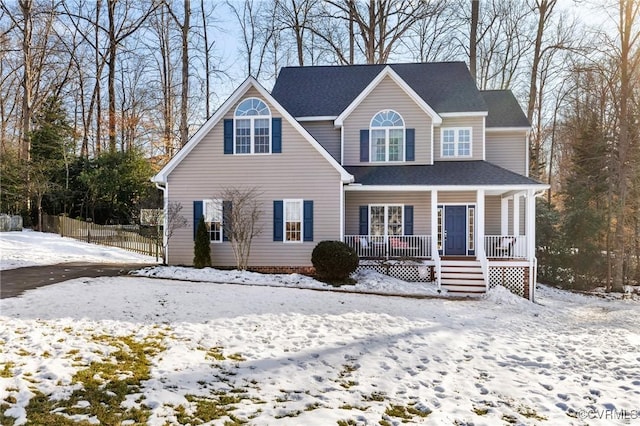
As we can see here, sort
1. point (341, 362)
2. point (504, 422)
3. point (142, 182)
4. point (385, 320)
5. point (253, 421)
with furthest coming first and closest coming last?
point (142, 182) < point (385, 320) < point (341, 362) < point (504, 422) < point (253, 421)

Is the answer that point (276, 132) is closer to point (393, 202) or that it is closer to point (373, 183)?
point (373, 183)

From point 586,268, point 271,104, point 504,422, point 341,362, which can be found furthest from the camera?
point 586,268

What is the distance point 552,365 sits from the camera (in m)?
6.39

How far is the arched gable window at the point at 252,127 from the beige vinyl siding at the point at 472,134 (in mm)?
6769

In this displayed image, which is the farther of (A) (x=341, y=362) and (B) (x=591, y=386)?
(A) (x=341, y=362)

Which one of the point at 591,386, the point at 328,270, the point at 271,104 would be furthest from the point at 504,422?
the point at 271,104

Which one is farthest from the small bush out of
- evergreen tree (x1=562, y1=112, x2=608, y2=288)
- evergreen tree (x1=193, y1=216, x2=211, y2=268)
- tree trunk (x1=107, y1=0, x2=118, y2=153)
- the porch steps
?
tree trunk (x1=107, y1=0, x2=118, y2=153)

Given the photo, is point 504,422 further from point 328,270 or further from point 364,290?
point 328,270

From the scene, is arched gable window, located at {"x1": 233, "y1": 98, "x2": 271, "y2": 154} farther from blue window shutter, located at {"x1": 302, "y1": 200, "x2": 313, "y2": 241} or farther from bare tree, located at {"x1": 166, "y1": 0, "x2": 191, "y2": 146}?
bare tree, located at {"x1": 166, "y1": 0, "x2": 191, "y2": 146}

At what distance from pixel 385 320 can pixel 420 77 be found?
13693 millimetres

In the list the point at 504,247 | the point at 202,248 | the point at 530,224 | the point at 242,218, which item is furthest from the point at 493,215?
the point at 202,248

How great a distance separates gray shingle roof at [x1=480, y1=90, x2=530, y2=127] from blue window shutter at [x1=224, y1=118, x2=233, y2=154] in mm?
10806

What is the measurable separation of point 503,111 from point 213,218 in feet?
43.7

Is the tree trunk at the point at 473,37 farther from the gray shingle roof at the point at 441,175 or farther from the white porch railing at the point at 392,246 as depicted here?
the white porch railing at the point at 392,246
